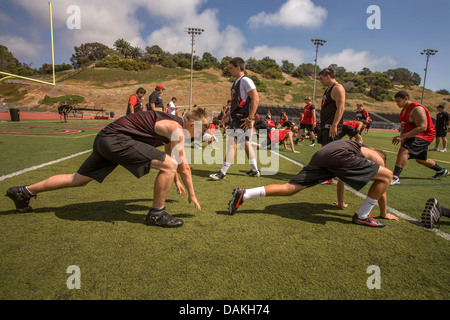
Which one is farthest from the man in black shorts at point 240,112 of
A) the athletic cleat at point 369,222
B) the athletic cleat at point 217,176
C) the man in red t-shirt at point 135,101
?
the man in red t-shirt at point 135,101

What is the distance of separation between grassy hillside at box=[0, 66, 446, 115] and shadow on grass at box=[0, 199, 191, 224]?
1841 inches

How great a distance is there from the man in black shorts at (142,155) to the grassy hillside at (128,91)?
155 feet

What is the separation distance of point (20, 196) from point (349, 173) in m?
3.75

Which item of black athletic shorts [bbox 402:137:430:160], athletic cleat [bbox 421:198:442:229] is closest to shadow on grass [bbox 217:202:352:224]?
athletic cleat [bbox 421:198:442:229]

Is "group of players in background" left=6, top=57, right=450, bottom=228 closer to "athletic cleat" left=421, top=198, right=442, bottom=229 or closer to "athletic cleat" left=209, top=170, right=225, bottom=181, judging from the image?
"athletic cleat" left=421, top=198, right=442, bottom=229

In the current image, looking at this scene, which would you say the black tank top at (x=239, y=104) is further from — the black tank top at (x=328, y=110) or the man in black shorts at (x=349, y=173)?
the man in black shorts at (x=349, y=173)

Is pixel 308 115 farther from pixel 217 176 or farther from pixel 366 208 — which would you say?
pixel 366 208

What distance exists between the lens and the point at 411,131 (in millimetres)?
5148

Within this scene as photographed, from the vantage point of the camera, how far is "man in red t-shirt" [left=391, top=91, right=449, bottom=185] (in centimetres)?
508

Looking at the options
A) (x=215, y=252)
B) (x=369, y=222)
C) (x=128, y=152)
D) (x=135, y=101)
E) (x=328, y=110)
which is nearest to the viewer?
(x=215, y=252)

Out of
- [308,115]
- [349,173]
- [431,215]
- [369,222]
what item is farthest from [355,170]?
[308,115]
